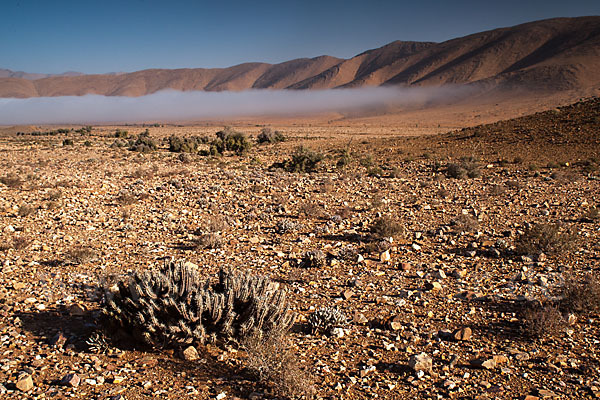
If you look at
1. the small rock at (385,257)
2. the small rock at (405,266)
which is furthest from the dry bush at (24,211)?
the small rock at (405,266)

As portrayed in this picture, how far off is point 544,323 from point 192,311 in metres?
3.48

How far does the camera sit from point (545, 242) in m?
5.80

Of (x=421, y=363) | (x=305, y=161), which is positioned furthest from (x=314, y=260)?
(x=305, y=161)

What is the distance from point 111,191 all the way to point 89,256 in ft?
18.5

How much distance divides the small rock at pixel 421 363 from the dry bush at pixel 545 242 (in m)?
3.30

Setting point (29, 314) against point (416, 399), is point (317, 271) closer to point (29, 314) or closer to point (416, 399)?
point (416, 399)

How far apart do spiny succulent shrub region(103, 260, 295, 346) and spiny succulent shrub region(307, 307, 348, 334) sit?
1.05 ft

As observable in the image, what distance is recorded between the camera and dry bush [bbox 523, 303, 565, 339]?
377 centimetres

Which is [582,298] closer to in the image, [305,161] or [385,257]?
[385,257]

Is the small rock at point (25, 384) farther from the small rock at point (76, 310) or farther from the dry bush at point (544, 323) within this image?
the dry bush at point (544, 323)

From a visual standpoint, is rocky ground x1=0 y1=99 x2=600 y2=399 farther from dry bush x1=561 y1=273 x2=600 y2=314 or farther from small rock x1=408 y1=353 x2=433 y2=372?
dry bush x1=561 y1=273 x2=600 y2=314

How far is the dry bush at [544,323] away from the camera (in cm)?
377

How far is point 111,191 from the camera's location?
10.7 metres

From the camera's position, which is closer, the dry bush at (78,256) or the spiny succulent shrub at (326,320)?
the spiny succulent shrub at (326,320)
